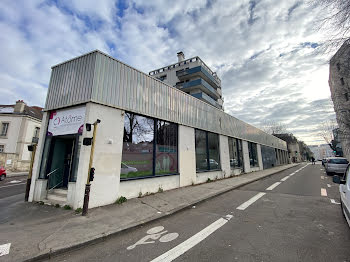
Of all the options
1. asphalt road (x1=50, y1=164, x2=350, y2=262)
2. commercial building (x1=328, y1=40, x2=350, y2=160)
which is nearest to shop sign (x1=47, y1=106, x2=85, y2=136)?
asphalt road (x1=50, y1=164, x2=350, y2=262)

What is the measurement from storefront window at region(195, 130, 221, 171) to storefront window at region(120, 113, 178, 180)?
2.33m

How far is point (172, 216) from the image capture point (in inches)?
202

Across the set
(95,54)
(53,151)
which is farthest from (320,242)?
(53,151)

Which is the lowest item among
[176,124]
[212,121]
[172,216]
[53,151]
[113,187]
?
[172,216]

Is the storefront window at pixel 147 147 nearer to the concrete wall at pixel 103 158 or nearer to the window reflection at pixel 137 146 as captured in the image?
the window reflection at pixel 137 146

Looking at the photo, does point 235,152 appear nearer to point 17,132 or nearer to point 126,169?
point 126,169

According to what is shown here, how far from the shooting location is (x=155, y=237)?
3.70 meters

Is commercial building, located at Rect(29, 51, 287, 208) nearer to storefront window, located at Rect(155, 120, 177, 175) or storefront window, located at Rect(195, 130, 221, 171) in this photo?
storefront window, located at Rect(155, 120, 177, 175)

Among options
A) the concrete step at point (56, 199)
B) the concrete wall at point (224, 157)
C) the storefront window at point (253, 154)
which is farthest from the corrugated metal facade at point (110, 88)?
the storefront window at point (253, 154)

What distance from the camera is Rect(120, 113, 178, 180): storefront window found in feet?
22.6

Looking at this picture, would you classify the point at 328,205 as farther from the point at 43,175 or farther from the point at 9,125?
the point at 9,125

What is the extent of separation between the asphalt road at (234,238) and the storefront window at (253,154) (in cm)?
1430

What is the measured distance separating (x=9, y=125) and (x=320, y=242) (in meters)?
34.7

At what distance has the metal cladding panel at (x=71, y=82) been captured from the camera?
6129 millimetres
